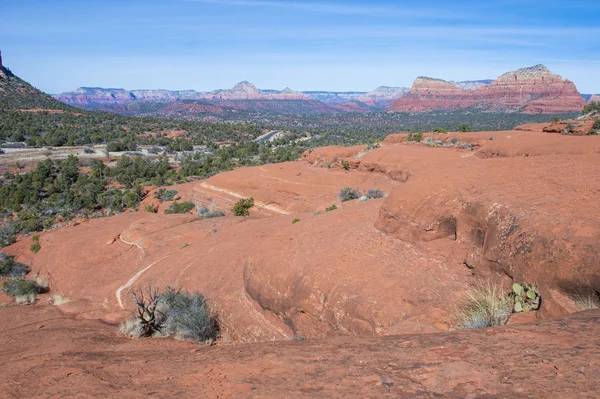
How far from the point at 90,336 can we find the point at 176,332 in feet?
5.70

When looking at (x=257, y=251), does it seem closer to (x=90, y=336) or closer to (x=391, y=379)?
(x=90, y=336)

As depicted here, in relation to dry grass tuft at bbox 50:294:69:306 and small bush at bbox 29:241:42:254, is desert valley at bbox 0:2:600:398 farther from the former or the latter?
dry grass tuft at bbox 50:294:69:306

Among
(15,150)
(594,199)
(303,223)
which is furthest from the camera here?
(15,150)

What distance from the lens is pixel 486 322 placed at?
19.9 ft

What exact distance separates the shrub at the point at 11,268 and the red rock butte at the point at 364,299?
180 cm

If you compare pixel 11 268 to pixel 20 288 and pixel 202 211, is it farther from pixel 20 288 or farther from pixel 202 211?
pixel 202 211

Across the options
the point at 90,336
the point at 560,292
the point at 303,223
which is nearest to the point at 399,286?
the point at 560,292

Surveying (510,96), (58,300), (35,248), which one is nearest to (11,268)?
(35,248)

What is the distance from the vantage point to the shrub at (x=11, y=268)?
1795cm

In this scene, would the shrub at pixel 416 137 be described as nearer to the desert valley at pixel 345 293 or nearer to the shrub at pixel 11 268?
the desert valley at pixel 345 293

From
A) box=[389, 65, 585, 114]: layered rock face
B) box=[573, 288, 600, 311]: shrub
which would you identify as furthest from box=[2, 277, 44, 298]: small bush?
box=[389, 65, 585, 114]: layered rock face

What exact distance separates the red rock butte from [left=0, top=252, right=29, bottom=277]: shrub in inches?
70.7

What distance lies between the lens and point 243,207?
77.4 feet

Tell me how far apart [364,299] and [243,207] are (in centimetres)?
1649
